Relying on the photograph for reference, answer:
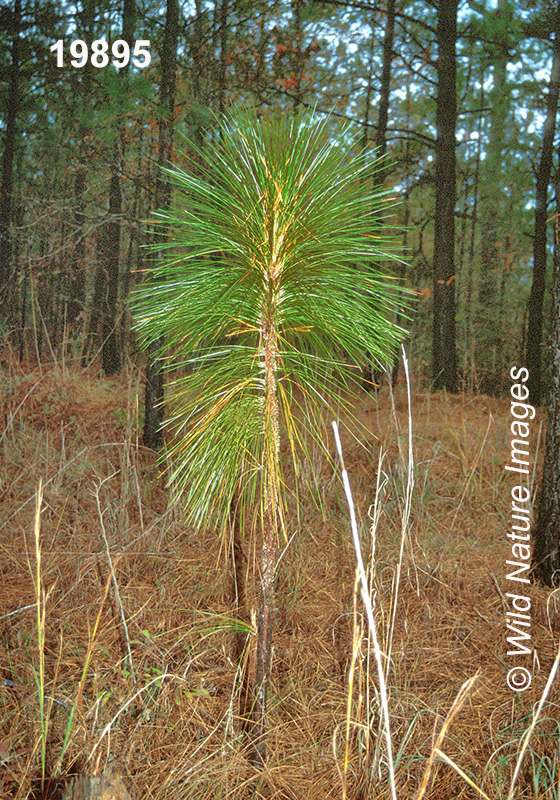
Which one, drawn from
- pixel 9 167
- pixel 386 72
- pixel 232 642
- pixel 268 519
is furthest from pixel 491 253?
pixel 268 519

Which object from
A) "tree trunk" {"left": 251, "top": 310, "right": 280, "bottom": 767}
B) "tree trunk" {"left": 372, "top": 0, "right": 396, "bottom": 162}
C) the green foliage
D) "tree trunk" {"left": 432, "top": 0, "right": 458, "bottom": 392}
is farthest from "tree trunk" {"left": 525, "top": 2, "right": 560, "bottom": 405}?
"tree trunk" {"left": 251, "top": 310, "right": 280, "bottom": 767}

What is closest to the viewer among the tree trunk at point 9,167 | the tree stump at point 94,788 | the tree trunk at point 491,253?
the tree stump at point 94,788

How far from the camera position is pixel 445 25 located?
5750 mm

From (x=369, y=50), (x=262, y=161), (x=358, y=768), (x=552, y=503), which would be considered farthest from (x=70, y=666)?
(x=369, y=50)

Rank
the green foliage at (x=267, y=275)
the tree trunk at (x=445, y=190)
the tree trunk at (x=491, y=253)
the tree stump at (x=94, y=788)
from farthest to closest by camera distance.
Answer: the tree trunk at (x=491, y=253) < the tree trunk at (x=445, y=190) < the green foliage at (x=267, y=275) < the tree stump at (x=94, y=788)

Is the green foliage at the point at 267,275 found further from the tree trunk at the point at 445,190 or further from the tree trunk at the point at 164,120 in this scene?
the tree trunk at the point at 445,190

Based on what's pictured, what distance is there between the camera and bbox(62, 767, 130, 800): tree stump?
3.60 feet

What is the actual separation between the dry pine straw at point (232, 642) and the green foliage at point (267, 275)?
557mm

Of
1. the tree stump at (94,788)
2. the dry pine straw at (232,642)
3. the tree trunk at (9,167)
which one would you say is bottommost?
the dry pine straw at (232,642)

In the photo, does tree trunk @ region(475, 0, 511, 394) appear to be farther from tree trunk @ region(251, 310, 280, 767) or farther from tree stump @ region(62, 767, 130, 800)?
tree stump @ region(62, 767, 130, 800)

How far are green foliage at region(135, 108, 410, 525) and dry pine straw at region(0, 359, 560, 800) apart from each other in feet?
1.83

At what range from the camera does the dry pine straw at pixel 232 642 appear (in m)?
1.41

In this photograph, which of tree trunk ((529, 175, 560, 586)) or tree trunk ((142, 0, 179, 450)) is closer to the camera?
tree trunk ((529, 175, 560, 586))

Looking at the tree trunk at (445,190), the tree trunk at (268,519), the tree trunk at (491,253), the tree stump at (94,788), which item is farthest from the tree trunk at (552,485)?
the tree trunk at (491,253)
